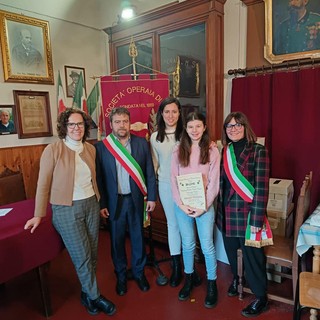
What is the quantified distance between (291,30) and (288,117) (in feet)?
2.29

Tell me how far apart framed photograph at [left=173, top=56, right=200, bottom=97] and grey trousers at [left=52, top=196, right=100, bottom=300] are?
1.57 metres

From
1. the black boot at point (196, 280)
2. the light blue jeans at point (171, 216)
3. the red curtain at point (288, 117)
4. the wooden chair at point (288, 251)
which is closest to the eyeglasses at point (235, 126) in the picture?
the wooden chair at point (288, 251)

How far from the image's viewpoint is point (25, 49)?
10.1 ft

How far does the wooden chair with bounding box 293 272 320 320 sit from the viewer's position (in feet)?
4.54

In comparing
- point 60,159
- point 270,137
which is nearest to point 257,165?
point 270,137

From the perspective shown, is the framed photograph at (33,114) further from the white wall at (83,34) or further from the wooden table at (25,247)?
the wooden table at (25,247)

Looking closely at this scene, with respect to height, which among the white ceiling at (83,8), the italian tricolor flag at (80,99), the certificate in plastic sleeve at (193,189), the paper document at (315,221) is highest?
the white ceiling at (83,8)

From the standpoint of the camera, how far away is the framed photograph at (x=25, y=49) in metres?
2.92

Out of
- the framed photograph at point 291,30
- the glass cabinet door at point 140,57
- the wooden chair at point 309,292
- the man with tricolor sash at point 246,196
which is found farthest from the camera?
the glass cabinet door at point 140,57

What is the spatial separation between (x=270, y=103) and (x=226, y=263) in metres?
1.45

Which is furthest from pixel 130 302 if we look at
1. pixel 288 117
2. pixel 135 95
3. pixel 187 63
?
pixel 187 63

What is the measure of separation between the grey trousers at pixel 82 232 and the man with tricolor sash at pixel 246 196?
873 millimetres

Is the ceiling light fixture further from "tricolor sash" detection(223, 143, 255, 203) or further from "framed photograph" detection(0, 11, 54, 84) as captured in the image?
"tricolor sash" detection(223, 143, 255, 203)

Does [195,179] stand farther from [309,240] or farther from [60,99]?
[60,99]
